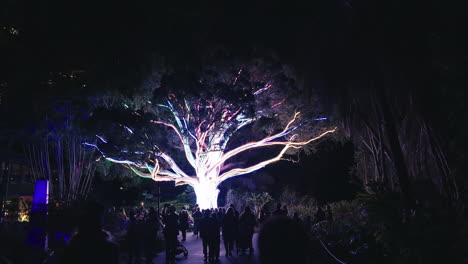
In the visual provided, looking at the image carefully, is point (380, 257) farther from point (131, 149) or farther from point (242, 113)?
point (131, 149)

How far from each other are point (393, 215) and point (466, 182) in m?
1.51

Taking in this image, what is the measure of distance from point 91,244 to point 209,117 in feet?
62.7

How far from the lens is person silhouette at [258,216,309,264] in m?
2.67

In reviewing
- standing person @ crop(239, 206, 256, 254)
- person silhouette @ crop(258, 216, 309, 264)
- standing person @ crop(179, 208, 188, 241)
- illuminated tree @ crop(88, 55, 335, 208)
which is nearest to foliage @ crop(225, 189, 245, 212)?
illuminated tree @ crop(88, 55, 335, 208)

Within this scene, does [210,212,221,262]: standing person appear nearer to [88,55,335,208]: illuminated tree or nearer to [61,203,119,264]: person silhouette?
[88,55,335,208]: illuminated tree

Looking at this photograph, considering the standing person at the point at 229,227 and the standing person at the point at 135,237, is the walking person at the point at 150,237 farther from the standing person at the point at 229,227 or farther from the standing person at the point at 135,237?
the standing person at the point at 229,227

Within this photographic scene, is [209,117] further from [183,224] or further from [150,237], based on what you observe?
[150,237]

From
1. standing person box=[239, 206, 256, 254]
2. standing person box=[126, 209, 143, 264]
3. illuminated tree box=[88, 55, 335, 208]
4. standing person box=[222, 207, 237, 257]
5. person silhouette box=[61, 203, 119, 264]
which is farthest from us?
illuminated tree box=[88, 55, 335, 208]

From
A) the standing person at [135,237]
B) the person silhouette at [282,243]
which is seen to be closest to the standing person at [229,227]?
the standing person at [135,237]

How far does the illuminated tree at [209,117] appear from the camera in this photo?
2077cm

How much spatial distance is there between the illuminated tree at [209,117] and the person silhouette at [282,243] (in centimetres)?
1712

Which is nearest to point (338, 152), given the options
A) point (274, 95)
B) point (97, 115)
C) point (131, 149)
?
point (274, 95)

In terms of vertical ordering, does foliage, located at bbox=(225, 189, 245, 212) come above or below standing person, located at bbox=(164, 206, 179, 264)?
above

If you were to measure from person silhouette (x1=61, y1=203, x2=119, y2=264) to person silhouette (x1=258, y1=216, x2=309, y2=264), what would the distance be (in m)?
1.87
